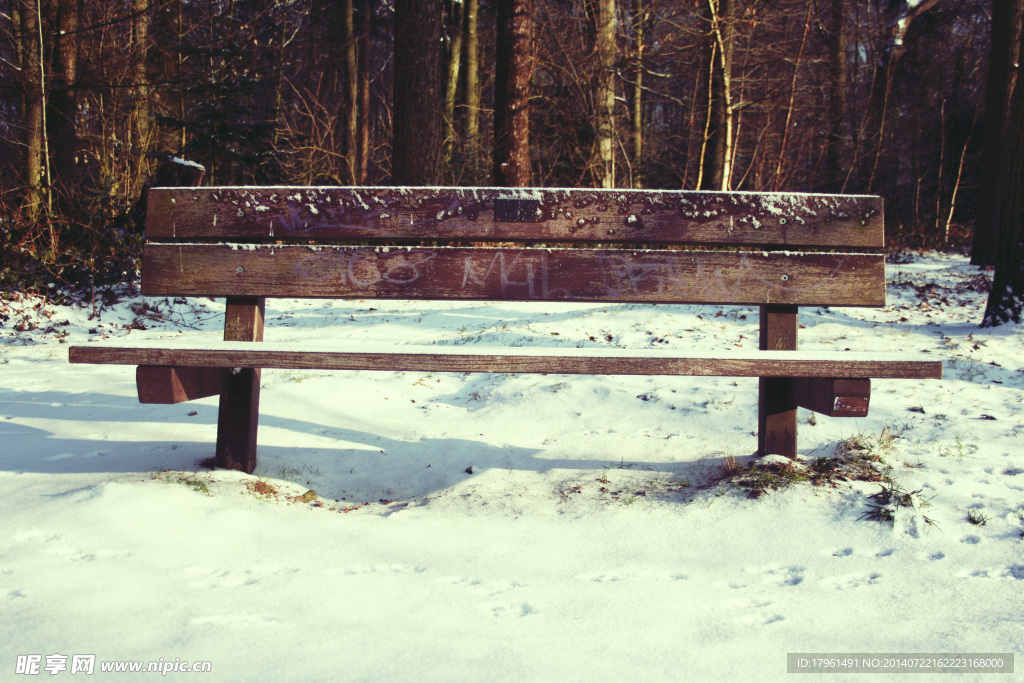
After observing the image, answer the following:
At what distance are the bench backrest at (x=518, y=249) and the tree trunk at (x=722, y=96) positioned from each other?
618 centimetres

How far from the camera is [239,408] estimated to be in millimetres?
2760

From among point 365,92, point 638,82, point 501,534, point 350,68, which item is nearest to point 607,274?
point 501,534

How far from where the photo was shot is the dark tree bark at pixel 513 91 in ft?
26.3

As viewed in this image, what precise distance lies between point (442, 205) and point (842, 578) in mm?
1898

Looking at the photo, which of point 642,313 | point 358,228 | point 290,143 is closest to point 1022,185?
point 642,313

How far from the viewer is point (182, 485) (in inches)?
95.7

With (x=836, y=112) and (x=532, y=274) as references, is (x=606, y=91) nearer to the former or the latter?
(x=532, y=274)

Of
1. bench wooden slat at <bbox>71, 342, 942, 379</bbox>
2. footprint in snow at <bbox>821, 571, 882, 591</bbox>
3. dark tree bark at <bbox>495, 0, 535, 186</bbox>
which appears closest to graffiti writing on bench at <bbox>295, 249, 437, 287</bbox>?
bench wooden slat at <bbox>71, 342, 942, 379</bbox>

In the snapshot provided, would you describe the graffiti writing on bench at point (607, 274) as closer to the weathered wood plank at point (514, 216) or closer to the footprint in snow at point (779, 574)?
the weathered wood plank at point (514, 216)

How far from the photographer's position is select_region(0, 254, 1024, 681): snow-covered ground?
1560 millimetres

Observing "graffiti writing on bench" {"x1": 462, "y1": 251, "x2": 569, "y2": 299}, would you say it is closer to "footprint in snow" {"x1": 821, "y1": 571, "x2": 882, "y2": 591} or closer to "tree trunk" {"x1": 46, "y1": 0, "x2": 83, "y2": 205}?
"footprint in snow" {"x1": 821, "y1": 571, "x2": 882, "y2": 591}

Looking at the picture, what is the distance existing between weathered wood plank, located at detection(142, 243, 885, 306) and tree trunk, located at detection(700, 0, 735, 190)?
246 inches

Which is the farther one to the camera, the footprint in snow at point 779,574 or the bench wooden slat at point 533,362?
the bench wooden slat at point 533,362

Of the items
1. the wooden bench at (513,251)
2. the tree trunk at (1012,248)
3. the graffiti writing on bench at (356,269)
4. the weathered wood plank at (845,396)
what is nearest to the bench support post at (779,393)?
the wooden bench at (513,251)
